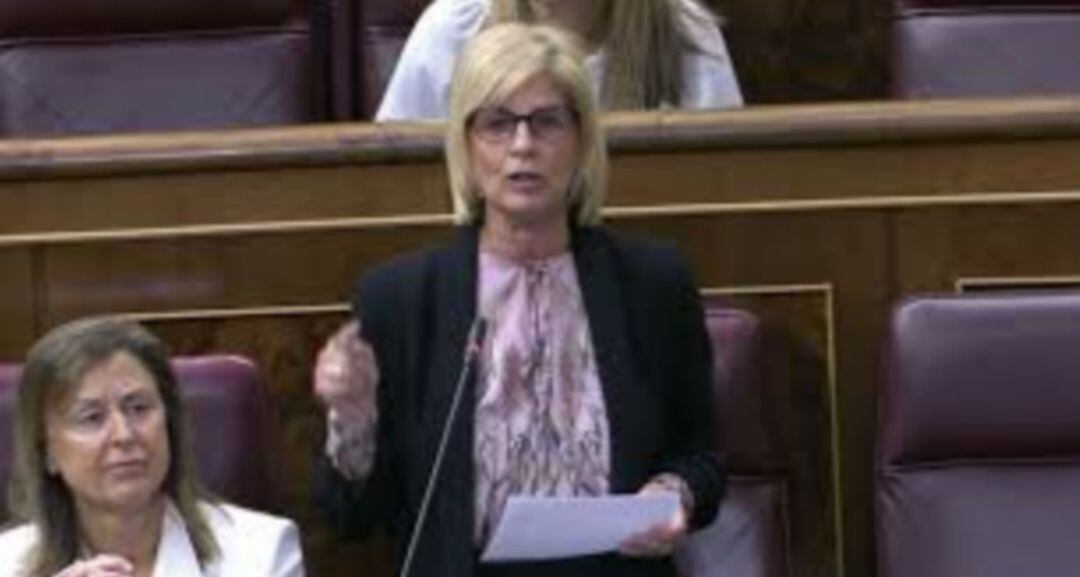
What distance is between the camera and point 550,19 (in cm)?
173

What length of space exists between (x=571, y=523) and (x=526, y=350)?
111 millimetres

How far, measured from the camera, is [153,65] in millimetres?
2045

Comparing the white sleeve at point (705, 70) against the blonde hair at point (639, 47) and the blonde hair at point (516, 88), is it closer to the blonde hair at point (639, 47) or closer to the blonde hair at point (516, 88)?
the blonde hair at point (639, 47)

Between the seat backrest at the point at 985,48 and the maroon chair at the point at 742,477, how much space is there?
0.49m

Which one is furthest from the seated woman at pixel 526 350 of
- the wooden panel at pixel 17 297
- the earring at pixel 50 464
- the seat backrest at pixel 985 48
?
the seat backrest at pixel 985 48

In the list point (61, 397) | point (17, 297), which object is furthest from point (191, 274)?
point (61, 397)

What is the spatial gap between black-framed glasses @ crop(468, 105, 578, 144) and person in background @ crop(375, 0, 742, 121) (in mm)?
298

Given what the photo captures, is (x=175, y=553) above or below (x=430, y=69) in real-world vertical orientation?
below

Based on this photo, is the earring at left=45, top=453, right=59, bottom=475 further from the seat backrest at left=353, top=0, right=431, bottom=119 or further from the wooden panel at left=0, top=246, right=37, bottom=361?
the seat backrest at left=353, top=0, right=431, bottom=119

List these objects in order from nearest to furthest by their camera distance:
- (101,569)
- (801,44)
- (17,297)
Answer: (101,569) → (17,297) → (801,44)

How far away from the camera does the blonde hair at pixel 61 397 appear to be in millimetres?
1365

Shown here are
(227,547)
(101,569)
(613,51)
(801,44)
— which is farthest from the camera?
(801,44)

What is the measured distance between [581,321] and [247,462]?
8.2 inches

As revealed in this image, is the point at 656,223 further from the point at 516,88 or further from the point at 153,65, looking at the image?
the point at 153,65
